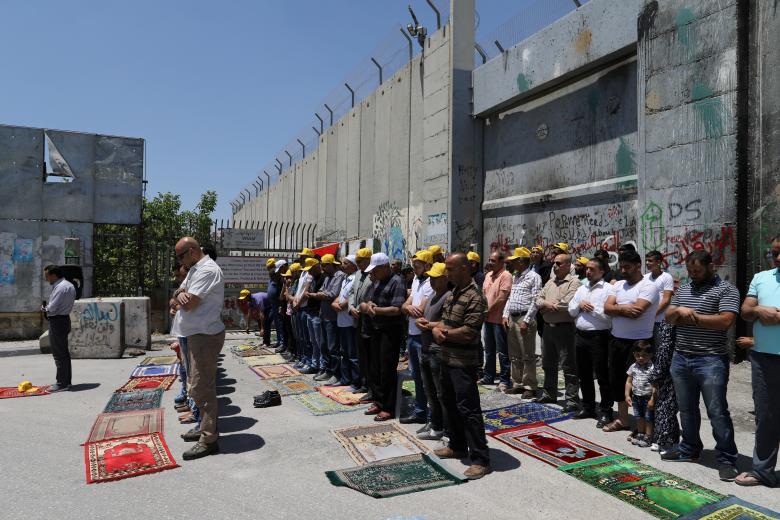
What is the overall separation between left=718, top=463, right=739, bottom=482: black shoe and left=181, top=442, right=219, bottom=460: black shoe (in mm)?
4244

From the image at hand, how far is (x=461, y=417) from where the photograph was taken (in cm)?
439

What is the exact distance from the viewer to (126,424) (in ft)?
18.5

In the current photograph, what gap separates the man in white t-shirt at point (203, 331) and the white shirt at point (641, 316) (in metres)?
3.84

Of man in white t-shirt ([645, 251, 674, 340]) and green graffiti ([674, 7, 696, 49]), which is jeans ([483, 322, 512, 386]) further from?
green graffiti ([674, 7, 696, 49])

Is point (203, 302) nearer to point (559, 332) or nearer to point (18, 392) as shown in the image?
point (559, 332)

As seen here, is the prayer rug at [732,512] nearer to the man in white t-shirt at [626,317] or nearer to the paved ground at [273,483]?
the paved ground at [273,483]

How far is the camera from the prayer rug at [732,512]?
11.1 ft

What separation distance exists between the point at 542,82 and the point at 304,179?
678 inches

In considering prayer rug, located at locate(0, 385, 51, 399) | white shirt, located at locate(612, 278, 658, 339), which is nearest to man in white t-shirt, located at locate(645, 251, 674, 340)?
white shirt, located at locate(612, 278, 658, 339)

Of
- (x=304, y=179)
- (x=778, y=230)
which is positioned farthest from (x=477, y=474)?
(x=304, y=179)

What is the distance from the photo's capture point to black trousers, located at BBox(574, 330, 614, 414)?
5355 mm

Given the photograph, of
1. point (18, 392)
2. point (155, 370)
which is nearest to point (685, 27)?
point (155, 370)

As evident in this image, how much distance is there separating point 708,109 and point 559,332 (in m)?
4.04

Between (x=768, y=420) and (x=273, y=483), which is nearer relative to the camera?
(x=768, y=420)
